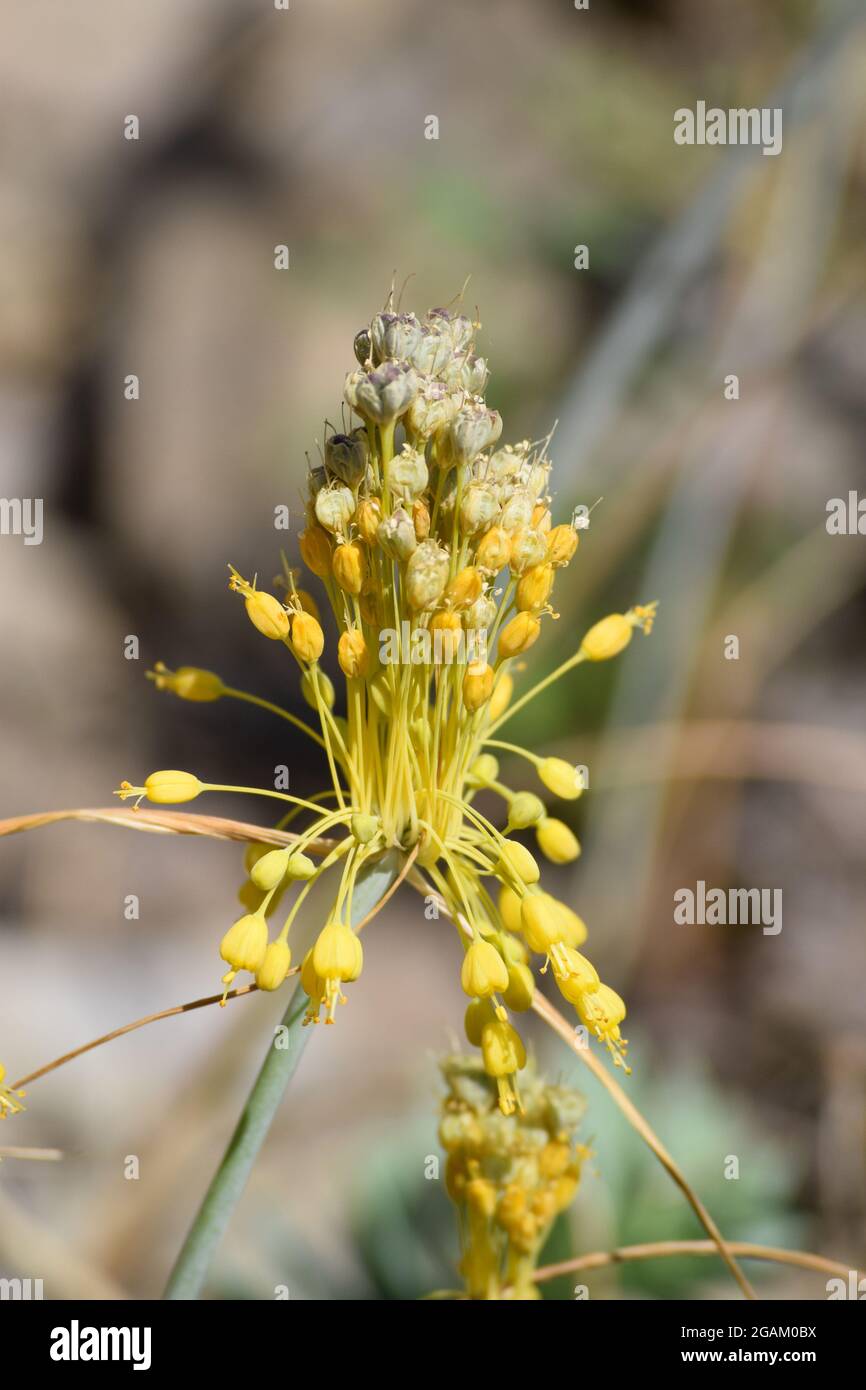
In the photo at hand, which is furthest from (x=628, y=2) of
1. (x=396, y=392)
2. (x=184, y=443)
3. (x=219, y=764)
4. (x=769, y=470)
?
(x=396, y=392)

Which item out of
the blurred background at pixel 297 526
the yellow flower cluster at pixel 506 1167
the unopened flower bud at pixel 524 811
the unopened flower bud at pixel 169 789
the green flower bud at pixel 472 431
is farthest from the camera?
the blurred background at pixel 297 526

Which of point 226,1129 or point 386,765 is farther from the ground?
point 386,765

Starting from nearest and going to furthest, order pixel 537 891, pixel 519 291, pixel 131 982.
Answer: pixel 537 891
pixel 131 982
pixel 519 291

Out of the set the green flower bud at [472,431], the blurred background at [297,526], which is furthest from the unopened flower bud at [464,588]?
the blurred background at [297,526]

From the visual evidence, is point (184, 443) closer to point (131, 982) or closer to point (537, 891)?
point (131, 982)

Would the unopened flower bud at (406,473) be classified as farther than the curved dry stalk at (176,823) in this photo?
No

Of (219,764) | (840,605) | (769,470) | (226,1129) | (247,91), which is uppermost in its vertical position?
(247,91)

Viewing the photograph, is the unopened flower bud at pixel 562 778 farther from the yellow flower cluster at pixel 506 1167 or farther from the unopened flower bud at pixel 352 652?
the yellow flower cluster at pixel 506 1167
